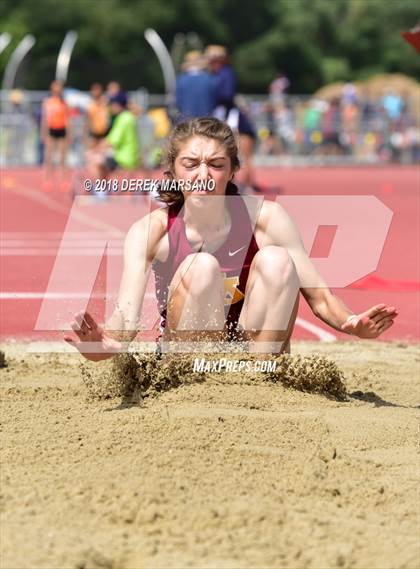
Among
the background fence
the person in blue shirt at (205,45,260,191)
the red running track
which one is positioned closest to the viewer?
the red running track

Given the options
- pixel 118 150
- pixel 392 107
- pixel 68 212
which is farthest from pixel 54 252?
pixel 392 107

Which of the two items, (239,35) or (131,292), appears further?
(239,35)

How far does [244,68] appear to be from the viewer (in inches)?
2237

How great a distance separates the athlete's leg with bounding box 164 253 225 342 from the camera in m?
4.36

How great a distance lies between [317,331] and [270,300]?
2.58 metres

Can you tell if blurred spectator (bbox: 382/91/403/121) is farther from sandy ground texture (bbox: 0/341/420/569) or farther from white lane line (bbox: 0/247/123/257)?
sandy ground texture (bbox: 0/341/420/569)

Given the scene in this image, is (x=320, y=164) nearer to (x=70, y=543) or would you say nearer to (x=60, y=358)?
(x=60, y=358)

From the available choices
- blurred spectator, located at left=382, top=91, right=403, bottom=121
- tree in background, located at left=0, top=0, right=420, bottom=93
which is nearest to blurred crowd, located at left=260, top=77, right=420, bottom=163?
blurred spectator, located at left=382, top=91, right=403, bottom=121

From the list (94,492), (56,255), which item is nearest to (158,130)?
(56,255)

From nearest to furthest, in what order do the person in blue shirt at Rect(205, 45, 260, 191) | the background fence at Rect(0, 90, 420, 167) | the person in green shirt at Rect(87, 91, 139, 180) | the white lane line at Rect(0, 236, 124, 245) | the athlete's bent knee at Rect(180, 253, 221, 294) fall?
1. the athlete's bent knee at Rect(180, 253, 221, 294)
2. the white lane line at Rect(0, 236, 124, 245)
3. the person in blue shirt at Rect(205, 45, 260, 191)
4. the person in green shirt at Rect(87, 91, 139, 180)
5. the background fence at Rect(0, 90, 420, 167)

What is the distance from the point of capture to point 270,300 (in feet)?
14.9

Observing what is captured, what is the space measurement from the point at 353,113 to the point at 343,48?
33924 millimetres

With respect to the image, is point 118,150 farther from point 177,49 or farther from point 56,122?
point 177,49

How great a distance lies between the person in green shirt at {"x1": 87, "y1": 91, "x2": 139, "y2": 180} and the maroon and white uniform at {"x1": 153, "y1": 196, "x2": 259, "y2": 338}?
507 inches
